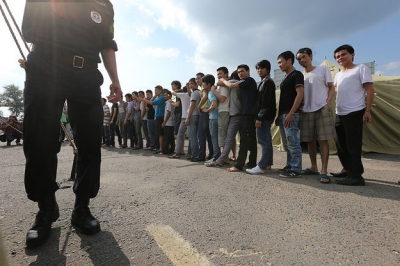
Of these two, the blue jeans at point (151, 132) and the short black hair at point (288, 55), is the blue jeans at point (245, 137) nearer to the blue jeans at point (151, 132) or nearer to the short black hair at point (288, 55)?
the short black hair at point (288, 55)

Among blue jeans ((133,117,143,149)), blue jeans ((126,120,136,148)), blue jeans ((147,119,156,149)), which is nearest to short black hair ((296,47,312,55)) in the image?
blue jeans ((147,119,156,149))

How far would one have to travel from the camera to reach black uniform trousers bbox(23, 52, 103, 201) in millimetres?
1654

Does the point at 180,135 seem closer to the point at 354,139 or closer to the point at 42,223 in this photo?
the point at 354,139

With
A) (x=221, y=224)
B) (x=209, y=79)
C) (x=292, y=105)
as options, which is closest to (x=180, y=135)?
(x=209, y=79)

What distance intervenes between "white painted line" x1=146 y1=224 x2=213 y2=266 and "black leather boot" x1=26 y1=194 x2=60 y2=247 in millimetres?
706

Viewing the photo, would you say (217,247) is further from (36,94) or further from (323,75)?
(323,75)

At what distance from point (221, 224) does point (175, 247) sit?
1.56ft

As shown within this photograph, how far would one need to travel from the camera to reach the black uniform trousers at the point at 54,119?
1.65 metres

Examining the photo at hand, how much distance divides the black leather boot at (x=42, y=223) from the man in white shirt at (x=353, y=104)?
3224 mm

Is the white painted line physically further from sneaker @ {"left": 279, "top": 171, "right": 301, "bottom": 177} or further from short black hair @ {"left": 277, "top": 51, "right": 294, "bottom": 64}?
short black hair @ {"left": 277, "top": 51, "right": 294, "bottom": 64}

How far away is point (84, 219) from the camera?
1842 millimetres

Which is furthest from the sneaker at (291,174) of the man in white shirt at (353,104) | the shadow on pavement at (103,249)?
the shadow on pavement at (103,249)

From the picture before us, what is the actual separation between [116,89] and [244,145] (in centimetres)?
249

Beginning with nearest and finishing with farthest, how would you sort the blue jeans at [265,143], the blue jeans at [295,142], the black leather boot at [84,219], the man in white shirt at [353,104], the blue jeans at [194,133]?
1. the black leather boot at [84,219]
2. the man in white shirt at [353,104]
3. the blue jeans at [295,142]
4. the blue jeans at [265,143]
5. the blue jeans at [194,133]
